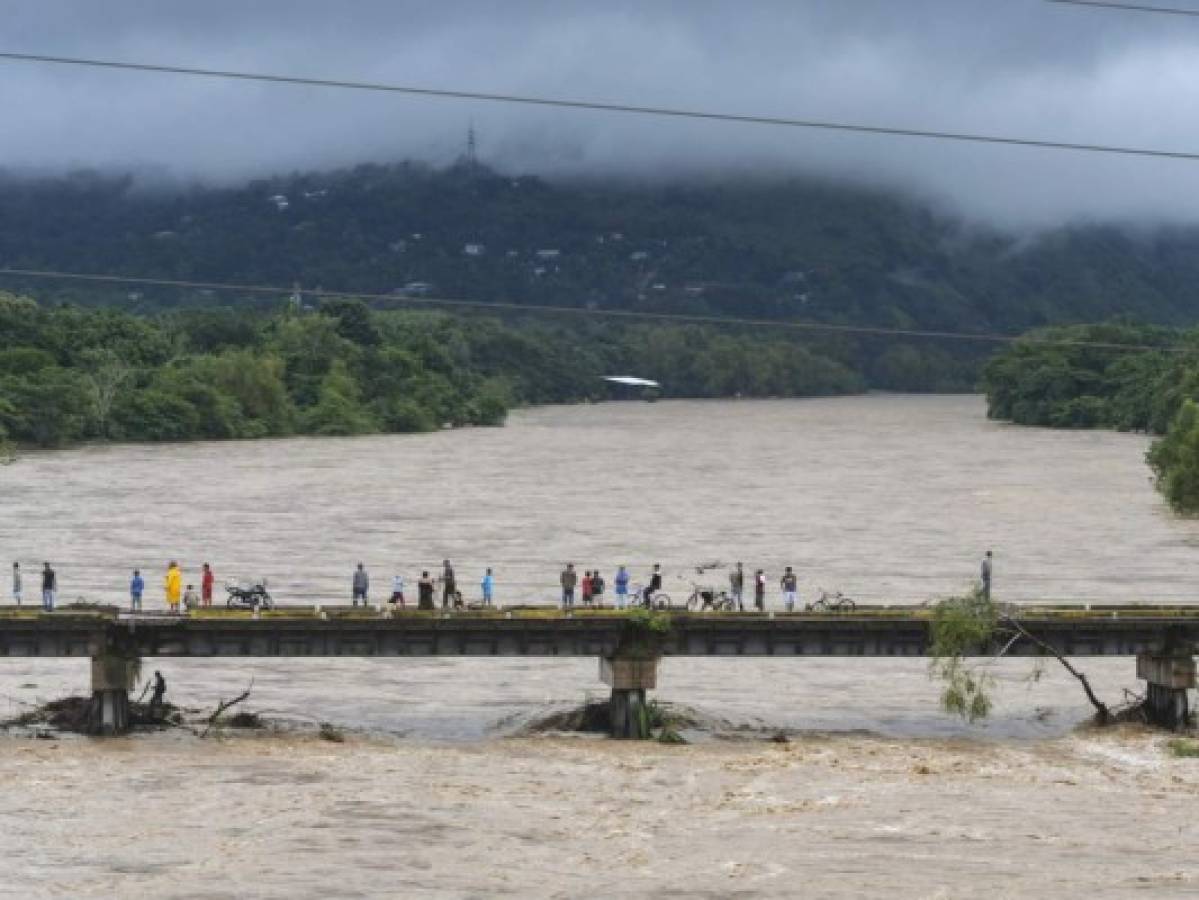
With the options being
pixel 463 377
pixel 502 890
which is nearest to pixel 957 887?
pixel 502 890

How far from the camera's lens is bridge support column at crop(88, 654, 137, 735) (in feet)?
146

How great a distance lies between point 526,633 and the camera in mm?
46188

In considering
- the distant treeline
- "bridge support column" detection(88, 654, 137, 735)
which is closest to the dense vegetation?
the distant treeline

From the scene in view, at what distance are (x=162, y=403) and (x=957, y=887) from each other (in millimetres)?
117336

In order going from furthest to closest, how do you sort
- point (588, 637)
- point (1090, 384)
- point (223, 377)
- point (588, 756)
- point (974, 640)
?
point (1090, 384)
point (223, 377)
point (974, 640)
point (588, 637)
point (588, 756)

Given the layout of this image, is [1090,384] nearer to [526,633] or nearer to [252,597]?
[252,597]

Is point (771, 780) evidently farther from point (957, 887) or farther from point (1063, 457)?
point (1063, 457)

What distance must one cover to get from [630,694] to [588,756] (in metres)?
2.57

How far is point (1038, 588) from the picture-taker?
6944 cm

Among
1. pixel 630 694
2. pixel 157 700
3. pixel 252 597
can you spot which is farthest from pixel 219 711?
pixel 630 694

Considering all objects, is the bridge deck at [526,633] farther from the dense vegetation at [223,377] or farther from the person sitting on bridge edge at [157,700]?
the dense vegetation at [223,377]

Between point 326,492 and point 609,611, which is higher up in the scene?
point 326,492

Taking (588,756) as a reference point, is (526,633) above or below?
above

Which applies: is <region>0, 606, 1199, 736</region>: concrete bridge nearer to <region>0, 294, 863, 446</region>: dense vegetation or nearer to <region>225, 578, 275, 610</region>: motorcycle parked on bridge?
<region>225, 578, 275, 610</region>: motorcycle parked on bridge
